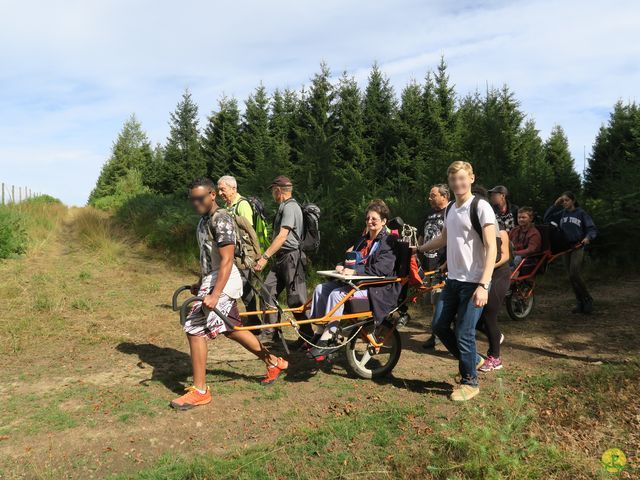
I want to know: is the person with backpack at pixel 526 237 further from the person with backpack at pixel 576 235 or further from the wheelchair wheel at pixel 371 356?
the wheelchair wheel at pixel 371 356

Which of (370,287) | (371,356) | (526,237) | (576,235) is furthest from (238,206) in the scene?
(576,235)

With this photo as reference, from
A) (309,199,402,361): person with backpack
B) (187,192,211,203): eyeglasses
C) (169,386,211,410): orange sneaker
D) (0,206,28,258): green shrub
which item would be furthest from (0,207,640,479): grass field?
(0,206,28,258): green shrub

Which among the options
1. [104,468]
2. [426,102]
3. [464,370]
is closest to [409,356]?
[464,370]

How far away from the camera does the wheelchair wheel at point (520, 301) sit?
754 cm

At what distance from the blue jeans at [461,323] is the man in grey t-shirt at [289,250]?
180cm

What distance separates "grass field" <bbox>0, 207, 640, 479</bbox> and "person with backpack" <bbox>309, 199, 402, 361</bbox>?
63 centimetres

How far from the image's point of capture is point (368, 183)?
13016 mm

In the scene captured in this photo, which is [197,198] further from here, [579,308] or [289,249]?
[579,308]

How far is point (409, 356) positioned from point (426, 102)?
896 inches

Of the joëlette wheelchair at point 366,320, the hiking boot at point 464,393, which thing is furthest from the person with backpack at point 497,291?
the hiking boot at point 464,393

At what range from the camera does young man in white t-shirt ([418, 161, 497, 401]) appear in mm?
4016

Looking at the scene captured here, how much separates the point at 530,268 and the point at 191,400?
5.44m

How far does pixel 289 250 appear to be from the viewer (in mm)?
5945

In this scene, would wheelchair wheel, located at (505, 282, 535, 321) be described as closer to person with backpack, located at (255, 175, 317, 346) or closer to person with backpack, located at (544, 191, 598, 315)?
person with backpack, located at (544, 191, 598, 315)
